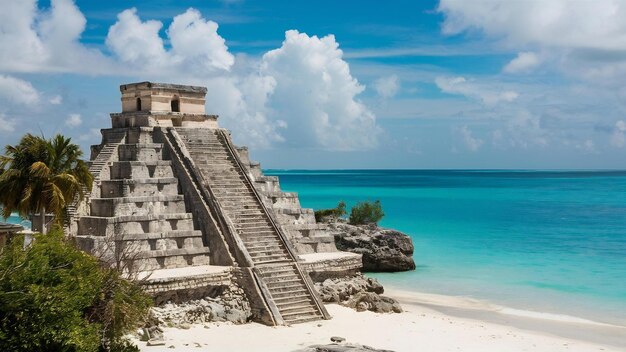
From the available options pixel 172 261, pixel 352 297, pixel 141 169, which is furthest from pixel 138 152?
pixel 352 297

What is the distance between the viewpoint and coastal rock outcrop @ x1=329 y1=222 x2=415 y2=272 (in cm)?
3819

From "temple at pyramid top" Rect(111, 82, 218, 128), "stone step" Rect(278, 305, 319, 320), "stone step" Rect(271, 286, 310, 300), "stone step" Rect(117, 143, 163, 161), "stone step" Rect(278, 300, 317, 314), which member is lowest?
"stone step" Rect(278, 305, 319, 320)

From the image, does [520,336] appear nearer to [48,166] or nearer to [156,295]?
[156,295]

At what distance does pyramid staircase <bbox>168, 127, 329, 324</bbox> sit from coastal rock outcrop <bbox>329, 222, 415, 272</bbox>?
11491mm

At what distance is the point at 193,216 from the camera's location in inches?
1004

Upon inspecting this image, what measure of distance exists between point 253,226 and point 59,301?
11.3 metres

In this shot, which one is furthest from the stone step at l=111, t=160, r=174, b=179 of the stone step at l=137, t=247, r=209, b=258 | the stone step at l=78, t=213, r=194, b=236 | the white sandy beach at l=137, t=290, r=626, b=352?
the white sandy beach at l=137, t=290, r=626, b=352

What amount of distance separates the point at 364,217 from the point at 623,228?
97.2 feet

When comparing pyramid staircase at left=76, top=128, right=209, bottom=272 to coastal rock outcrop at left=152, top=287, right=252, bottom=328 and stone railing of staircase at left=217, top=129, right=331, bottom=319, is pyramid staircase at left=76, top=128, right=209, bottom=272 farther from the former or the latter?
stone railing of staircase at left=217, top=129, right=331, bottom=319

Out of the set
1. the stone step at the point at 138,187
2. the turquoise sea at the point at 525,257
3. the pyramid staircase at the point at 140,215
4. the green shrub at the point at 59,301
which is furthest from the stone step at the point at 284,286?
the turquoise sea at the point at 525,257

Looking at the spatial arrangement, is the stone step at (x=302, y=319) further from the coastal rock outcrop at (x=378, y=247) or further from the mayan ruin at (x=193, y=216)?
the coastal rock outcrop at (x=378, y=247)

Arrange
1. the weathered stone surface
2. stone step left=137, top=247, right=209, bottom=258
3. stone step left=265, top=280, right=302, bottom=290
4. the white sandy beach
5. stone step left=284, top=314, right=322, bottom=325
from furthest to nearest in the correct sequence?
the weathered stone surface < stone step left=265, top=280, right=302, bottom=290 < stone step left=137, top=247, right=209, bottom=258 < stone step left=284, top=314, right=322, bottom=325 < the white sandy beach

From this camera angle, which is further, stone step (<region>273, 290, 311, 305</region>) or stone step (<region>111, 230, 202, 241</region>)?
stone step (<region>111, 230, 202, 241</region>)

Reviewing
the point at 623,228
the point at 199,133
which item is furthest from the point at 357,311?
the point at 623,228
